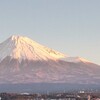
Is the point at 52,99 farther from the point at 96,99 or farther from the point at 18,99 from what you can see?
the point at 96,99

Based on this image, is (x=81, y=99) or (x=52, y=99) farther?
(x=52, y=99)

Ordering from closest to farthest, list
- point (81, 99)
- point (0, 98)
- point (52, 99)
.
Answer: point (81, 99) < point (0, 98) < point (52, 99)

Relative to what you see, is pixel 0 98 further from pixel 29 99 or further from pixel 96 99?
pixel 96 99

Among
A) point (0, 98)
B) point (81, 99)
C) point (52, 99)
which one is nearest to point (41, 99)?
point (52, 99)

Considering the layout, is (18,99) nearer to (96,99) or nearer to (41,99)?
(41,99)

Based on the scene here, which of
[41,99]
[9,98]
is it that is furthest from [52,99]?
[9,98]

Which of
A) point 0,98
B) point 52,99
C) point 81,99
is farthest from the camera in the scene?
point 52,99

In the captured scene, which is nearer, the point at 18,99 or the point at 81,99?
the point at 81,99
